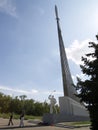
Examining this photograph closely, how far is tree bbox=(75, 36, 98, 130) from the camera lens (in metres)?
14.2

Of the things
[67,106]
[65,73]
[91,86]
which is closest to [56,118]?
[67,106]

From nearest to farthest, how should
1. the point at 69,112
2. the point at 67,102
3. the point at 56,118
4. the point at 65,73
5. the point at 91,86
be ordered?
the point at 91,86
the point at 56,118
the point at 67,102
the point at 69,112
the point at 65,73

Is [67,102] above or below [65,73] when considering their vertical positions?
below

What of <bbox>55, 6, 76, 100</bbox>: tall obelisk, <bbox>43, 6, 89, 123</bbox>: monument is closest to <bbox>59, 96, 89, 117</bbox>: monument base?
<bbox>43, 6, 89, 123</bbox>: monument

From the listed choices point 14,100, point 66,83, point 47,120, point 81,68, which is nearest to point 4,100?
point 14,100

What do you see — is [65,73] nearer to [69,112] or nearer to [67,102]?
[67,102]

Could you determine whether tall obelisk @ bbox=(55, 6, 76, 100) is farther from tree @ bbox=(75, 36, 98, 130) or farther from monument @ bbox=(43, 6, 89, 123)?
tree @ bbox=(75, 36, 98, 130)

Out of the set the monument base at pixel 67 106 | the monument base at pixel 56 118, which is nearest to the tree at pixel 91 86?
the monument base at pixel 56 118

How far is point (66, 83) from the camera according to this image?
41.5 meters

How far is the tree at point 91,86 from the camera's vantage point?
46.7 ft

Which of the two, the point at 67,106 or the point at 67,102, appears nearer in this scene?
the point at 67,102

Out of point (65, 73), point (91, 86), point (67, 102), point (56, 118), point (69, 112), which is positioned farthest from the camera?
point (65, 73)

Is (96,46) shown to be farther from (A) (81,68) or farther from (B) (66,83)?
(B) (66,83)

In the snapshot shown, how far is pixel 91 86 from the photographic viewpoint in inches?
559
